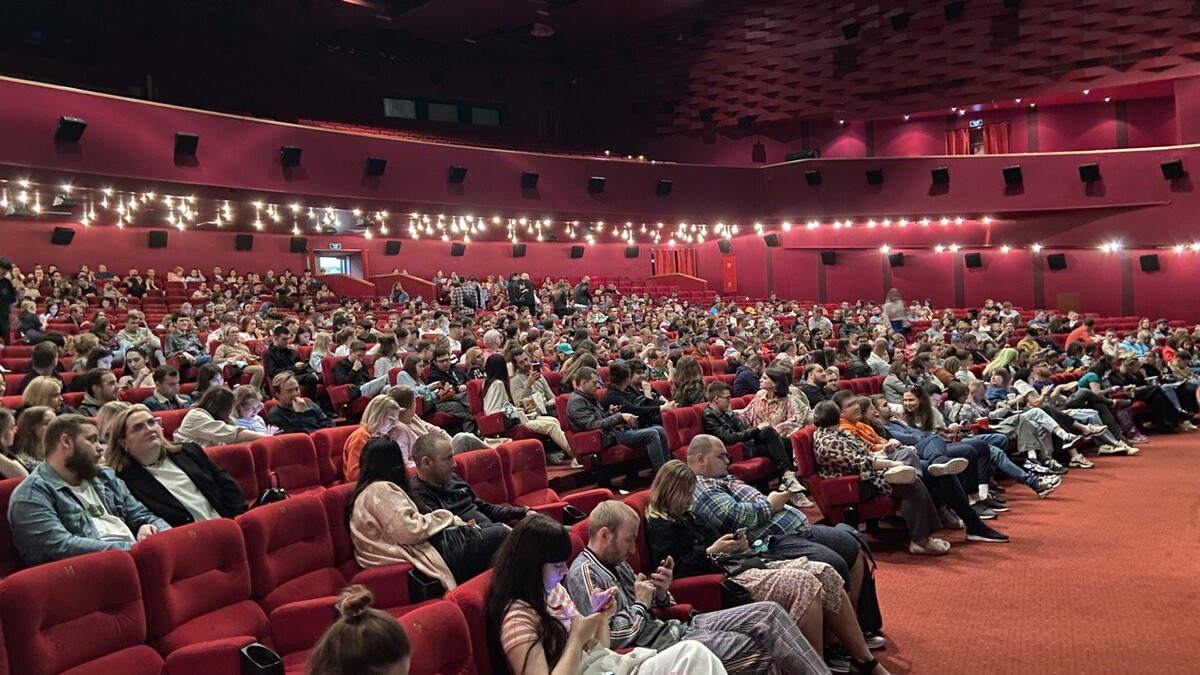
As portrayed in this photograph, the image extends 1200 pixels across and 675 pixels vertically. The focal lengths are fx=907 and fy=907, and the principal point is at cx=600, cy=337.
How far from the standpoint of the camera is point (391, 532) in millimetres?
3180

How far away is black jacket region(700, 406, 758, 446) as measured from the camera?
616 cm

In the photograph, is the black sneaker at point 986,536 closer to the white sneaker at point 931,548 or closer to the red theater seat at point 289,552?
the white sneaker at point 931,548

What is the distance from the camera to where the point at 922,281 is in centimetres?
1952

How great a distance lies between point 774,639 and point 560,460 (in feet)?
13.5

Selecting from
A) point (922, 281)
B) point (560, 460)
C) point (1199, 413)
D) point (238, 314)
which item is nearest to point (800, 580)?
point (560, 460)

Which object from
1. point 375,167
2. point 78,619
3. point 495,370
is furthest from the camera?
point 375,167

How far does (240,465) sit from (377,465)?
125cm

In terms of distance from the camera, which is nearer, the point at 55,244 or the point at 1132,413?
the point at 1132,413

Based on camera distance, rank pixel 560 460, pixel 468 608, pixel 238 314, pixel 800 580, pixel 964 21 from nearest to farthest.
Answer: pixel 468 608 → pixel 800 580 → pixel 560 460 → pixel 238 314 → pixel 964 21

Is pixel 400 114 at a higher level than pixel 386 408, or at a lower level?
higher

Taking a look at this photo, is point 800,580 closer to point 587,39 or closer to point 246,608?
point 246,608

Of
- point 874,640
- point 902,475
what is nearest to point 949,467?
point 902,475

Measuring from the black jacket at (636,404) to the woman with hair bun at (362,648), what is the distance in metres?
4.77

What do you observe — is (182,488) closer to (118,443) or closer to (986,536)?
(118,443)
